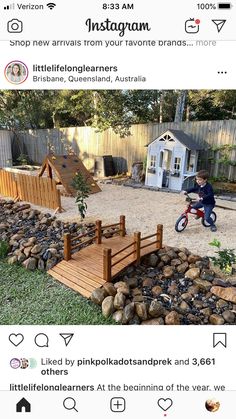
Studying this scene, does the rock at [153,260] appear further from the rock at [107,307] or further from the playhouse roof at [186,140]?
the playhouse roof at [186,140]

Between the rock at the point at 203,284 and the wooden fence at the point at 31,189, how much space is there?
3562 mm

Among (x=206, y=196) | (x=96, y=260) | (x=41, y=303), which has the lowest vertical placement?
(x=41, y=303)

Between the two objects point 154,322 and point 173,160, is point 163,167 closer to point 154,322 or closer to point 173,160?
point 173,160

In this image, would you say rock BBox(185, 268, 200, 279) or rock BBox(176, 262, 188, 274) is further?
rock BBox(176, 262, 188, 274)

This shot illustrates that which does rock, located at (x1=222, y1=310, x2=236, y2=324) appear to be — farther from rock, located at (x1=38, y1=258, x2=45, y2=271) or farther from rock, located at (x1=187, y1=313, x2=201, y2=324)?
rock, located at (x1=38, y1=258, x2=45, y2=271)

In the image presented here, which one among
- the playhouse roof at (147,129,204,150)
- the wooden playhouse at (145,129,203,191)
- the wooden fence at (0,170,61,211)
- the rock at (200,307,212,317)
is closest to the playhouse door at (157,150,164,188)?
the wooden playhouse at (145,129,203,191)

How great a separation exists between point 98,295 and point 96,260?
723 mm

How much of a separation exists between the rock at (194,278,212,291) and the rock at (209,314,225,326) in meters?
0.42

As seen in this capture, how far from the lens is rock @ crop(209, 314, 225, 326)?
2.62 m
